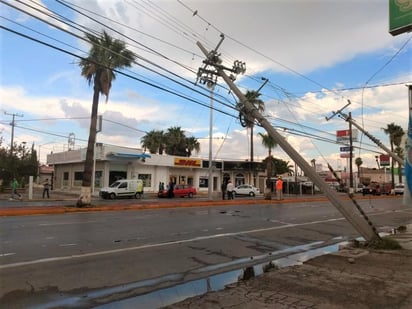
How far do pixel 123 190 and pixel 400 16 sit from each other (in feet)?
98.3

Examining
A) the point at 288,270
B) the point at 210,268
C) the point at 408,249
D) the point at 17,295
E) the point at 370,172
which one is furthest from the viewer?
the point at 370,172

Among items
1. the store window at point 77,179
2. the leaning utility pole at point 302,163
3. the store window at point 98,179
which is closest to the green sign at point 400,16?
the leaning utility pole at point 302,163

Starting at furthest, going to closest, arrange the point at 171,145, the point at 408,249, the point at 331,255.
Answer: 1. the point at 171,145
2. the point at 408,249
3. the point at 331,255

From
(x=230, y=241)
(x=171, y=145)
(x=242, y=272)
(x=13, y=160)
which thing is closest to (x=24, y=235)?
(x=230, y=241)

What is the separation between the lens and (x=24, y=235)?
1244cm

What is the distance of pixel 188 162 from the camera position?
54.1 metres

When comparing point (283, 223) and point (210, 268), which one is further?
point (283, 223)

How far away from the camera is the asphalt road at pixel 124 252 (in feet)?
22.9

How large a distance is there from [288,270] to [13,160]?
44.7m

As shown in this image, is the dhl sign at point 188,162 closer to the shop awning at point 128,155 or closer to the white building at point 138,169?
the white building at point 138,169

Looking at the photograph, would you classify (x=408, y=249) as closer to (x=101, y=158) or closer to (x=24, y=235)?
(x=24, y=235)

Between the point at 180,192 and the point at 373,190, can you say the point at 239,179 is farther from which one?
the point at 180,192

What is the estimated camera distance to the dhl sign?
53000mm

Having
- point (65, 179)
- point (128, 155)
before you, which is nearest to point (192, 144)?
point (65, 179)
